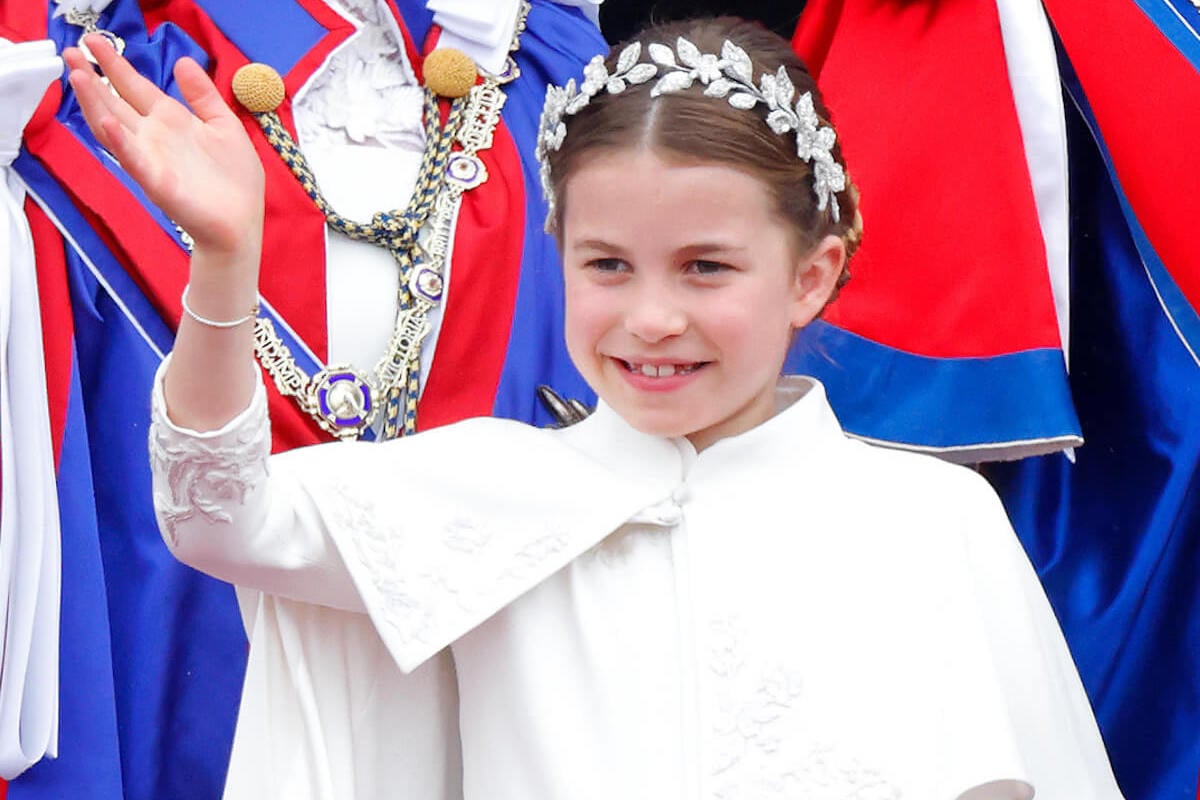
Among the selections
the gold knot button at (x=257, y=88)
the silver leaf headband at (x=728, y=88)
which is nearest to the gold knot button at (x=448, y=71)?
the gold knot button at (x=257, y=88)

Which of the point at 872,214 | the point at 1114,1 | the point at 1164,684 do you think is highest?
the point at 1114,1

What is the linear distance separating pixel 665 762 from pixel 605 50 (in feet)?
3.70

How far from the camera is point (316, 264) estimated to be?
2098 millimetres

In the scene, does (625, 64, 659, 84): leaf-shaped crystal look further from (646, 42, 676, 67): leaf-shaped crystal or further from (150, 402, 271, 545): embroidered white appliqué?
(150, 402, 271, 545): embroidered white appliqué

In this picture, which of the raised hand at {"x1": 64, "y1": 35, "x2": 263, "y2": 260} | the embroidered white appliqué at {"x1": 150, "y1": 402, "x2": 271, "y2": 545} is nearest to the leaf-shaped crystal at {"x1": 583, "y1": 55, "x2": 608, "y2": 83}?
the raised hand at {"x1": 64, "y1": 35, "x2": 263, "y2": 260}

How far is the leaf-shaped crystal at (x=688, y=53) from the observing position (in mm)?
1620

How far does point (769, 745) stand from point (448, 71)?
3.38 feet

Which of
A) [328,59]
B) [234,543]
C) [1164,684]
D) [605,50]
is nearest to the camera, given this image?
[234,543]

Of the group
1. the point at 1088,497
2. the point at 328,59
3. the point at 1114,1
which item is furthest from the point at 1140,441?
the point at 328,59

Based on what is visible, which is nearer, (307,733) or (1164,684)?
(307,733)

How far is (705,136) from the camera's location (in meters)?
1.56

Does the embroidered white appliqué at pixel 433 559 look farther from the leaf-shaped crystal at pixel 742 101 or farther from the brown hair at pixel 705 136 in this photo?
the leaf-shaped crystal at pixel 742 101

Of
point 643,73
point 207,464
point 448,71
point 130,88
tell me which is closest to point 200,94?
point 130,88

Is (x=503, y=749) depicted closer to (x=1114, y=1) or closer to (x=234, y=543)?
(x=234, y=543)
